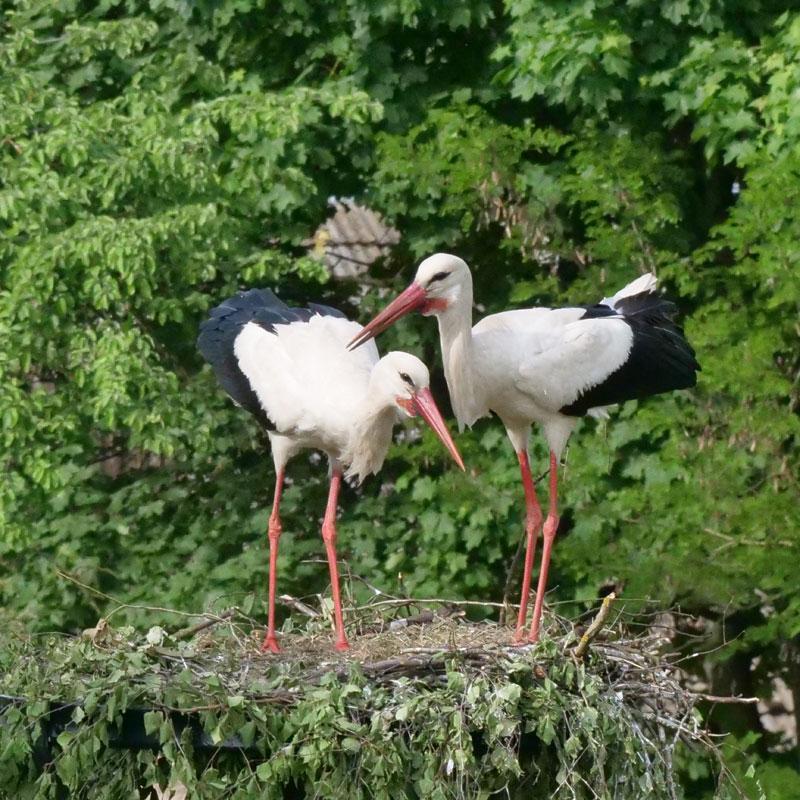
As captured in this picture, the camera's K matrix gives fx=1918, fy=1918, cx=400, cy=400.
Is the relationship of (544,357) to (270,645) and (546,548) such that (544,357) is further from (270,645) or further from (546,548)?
(270,645)

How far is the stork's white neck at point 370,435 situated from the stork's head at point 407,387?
5 centimetres

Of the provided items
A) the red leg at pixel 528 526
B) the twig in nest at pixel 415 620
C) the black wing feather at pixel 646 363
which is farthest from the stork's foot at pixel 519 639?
the black wing feather at pixel 646 363

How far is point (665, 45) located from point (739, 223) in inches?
42.1

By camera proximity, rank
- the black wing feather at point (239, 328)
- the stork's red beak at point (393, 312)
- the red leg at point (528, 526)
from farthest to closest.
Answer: the black wing feather at point (239, 328), the red leg at point (528, 526), the stork's red beak at point (393, 312)

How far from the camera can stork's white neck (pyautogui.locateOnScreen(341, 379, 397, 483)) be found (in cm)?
614

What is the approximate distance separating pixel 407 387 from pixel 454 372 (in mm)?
279

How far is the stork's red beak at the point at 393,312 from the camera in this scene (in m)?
6.05

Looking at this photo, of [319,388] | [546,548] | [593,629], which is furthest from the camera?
[546,548]

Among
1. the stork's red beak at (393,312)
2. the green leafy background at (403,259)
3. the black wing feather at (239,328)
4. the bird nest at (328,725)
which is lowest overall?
the green leafy background at (403,259)

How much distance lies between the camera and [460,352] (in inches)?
245

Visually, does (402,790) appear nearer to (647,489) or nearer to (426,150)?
(647,489)

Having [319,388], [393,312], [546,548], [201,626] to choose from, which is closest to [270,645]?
[201,626]

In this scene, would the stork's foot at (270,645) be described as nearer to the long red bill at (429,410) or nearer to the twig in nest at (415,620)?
the twig in nest at (415,620)

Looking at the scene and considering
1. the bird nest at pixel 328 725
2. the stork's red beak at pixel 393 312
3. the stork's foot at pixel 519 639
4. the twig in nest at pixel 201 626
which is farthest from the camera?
the twig in nest at pixel 201 626
